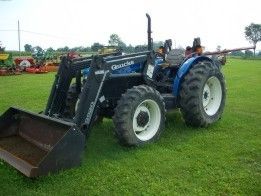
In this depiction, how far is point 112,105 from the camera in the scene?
278 inches

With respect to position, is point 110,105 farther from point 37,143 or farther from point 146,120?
point 37,143

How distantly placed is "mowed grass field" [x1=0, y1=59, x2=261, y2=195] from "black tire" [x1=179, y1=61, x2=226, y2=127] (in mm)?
253

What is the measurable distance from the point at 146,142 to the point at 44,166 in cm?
211

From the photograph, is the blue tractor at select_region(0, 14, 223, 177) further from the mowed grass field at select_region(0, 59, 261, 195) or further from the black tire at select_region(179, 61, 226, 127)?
the mowed grass field at select_region(0, 59, 261, 195)

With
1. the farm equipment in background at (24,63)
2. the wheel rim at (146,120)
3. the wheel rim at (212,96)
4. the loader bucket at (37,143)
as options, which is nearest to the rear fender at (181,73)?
the wheel rim at (212,96)

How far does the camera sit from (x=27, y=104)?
11.7m

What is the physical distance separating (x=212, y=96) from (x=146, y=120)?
248 centimetres

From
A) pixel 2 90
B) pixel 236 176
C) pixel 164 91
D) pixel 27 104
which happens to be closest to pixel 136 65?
pixel 164 91

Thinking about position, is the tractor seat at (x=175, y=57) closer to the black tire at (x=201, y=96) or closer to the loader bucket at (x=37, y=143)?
the black tire at (x=201, y=96)

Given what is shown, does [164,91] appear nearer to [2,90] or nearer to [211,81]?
[211,81]

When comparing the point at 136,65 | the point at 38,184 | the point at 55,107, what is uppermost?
the point at 136,65

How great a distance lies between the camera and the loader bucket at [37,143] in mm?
5145

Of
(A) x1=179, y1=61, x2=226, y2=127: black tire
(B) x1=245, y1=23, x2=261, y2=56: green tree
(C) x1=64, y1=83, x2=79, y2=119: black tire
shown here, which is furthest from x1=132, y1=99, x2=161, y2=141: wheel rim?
(B) x1=245, y1=23, x2=261, y2=56: green tree

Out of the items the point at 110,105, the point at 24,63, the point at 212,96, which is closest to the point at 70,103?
the point at 110,105
